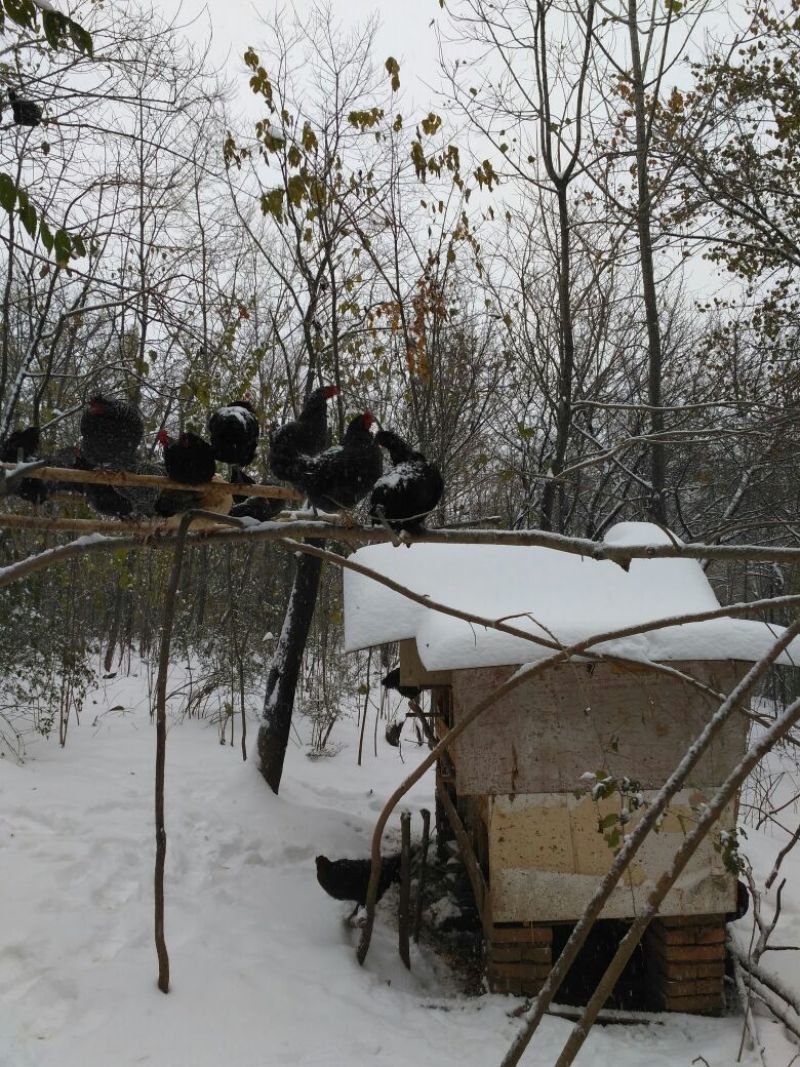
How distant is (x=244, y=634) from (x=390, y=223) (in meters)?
5.43

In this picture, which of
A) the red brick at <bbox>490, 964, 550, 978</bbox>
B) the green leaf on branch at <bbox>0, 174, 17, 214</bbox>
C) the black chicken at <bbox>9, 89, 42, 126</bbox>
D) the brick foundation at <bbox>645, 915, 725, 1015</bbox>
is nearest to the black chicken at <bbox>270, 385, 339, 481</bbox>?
the green leaf on branch at <bbox>0, 174, 17, 214</bbox>

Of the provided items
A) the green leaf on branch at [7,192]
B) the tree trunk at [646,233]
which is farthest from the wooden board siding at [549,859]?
the tree trunk at [646,233]

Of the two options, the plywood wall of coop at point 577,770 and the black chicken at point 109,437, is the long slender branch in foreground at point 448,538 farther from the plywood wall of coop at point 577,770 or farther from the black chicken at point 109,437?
the plywood wall of coop at point 577,770

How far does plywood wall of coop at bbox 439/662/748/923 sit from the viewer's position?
4.00m

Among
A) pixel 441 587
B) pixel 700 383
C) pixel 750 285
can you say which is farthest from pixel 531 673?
pixel 700 383

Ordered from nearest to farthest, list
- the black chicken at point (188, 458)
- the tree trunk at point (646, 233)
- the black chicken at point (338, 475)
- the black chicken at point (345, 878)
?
the black chicken at point (188, 458), the black chicken at point (338, 475), the black chicken at point (345, 878), the tree trunk at point (646, 233)

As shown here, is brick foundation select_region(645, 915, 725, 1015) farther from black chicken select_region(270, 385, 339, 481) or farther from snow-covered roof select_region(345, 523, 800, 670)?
black chicken select_region(270, 385, 339, 481)

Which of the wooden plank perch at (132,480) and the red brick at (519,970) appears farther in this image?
the red brick at (519,970)

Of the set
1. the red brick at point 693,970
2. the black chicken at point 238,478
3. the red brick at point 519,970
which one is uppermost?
the black chicken at point 238,478

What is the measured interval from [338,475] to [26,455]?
35.1 inches

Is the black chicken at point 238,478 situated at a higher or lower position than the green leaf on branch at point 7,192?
lower

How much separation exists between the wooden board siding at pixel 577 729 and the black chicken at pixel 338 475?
243 centimetres

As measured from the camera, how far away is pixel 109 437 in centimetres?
157

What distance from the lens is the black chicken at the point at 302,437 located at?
1.84 m
